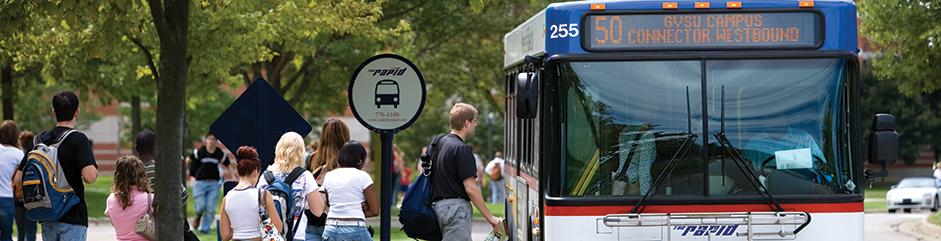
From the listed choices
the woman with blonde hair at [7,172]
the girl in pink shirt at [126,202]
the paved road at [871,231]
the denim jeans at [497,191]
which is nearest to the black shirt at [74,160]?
the girl in pink shirt at [126,202]

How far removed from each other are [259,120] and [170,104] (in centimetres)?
103

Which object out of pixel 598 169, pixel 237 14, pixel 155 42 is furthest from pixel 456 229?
pixel 155 42

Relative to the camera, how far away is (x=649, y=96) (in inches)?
397

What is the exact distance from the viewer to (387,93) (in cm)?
1172

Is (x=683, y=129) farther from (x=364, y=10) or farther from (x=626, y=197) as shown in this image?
(x=364, y=10)

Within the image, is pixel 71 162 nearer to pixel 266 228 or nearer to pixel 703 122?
pixel 266 228

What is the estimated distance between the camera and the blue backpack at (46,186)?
9.99 meters

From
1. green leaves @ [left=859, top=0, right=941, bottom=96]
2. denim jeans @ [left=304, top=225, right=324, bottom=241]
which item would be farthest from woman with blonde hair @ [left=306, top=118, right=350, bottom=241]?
green leaves @ [left=859, top=0, right=941, bottom=96]

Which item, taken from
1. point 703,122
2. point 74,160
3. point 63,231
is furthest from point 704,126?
point 63,231

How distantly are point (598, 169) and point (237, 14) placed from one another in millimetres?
10604

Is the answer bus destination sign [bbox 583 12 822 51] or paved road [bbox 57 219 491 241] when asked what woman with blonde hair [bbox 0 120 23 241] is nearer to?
bus destination sign [bbox 583 12 822 51]

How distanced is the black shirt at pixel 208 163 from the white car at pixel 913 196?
21961 millimetres

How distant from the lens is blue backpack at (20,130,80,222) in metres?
9.99

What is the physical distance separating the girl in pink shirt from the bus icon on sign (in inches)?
91.1
